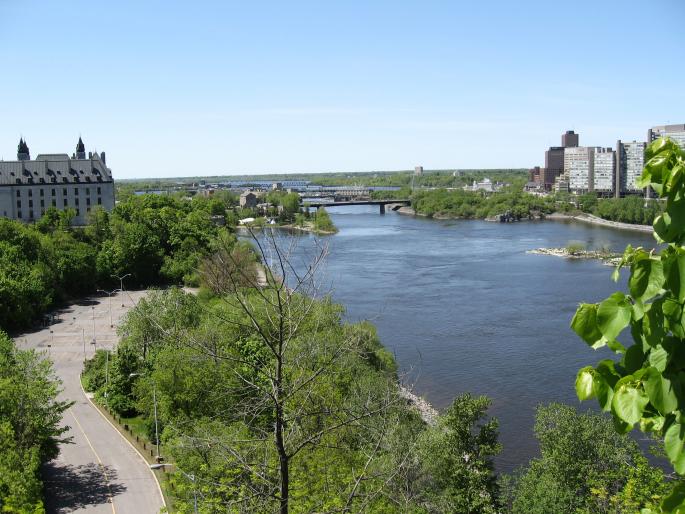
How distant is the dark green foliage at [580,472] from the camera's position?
8188 millimetres

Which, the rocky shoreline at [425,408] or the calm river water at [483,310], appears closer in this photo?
the rocky shoreline at [425,408]

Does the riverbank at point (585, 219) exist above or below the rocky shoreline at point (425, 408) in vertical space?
above

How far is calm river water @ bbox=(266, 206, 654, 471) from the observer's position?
15.5 metres

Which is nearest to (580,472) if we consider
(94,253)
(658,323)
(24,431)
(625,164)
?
(24,431)

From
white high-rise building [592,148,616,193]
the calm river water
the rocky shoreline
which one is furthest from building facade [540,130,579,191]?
the rocky shoreline

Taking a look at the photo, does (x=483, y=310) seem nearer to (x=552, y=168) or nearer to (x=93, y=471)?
(x=93, y=471)

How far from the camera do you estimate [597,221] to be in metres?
58.1

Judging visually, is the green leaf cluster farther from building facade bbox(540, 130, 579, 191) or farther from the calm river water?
building facade bbox(540, 130, 579, 191)

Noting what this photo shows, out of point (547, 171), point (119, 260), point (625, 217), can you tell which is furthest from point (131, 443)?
point (547, 171)

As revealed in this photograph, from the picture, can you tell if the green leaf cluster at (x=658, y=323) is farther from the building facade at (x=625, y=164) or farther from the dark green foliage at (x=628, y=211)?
the building facade at (x=625, y=164)

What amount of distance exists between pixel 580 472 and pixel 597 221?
52.4 metres

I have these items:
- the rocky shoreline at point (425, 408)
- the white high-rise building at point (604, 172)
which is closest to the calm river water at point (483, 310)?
the rocky shoreline at point (425, 408)

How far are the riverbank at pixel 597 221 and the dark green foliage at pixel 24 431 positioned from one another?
4482cm

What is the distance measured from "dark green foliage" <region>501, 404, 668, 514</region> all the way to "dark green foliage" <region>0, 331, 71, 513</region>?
6.07 metres
